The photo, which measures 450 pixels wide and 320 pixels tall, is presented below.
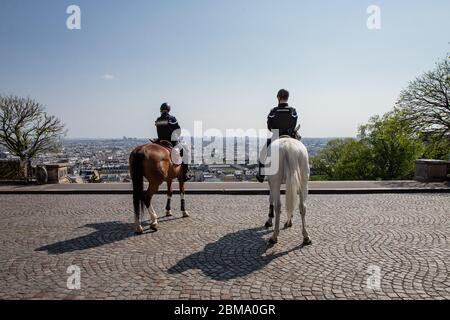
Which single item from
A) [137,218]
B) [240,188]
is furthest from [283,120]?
[240,188]

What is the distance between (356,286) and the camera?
3781 mm

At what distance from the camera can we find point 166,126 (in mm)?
7605

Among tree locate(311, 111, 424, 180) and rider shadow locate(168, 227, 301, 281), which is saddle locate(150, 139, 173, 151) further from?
tree locate(311, 111, 424, 180)

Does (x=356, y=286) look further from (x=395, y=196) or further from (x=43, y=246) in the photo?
(x=395, y=196)

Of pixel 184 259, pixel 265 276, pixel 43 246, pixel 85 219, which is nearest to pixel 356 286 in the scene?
pixel 265 276

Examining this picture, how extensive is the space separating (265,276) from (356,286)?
3.86 ft

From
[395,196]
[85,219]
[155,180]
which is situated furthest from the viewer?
[395,196]

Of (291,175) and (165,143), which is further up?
(165,143)

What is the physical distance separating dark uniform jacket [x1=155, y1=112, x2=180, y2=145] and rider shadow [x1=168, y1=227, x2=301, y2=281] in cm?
308

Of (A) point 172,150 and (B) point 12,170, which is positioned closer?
(A) point 172,150

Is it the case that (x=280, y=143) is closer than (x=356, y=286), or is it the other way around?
(x=356, y=286)

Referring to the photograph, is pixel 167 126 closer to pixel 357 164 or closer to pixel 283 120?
pixel 283 120

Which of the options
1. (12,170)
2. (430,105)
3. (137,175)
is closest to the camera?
(137,175)

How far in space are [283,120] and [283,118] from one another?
4 centimetres
